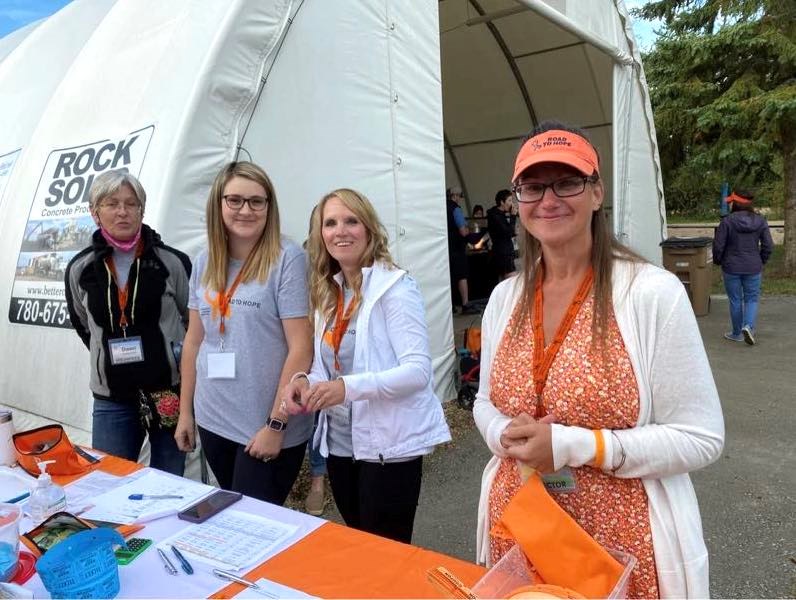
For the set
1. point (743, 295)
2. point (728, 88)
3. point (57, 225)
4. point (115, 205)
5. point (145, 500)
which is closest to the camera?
point (145, 500)

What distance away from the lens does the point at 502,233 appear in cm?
973

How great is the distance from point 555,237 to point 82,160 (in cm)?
382

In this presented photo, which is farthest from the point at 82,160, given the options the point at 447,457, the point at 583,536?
the point at 583,536

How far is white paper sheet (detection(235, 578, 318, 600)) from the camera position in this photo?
1315 millimetres

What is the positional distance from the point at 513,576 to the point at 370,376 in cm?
82

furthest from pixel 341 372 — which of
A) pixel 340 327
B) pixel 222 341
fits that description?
pixel 222 341

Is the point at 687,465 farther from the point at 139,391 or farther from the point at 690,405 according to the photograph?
the point at 139,391

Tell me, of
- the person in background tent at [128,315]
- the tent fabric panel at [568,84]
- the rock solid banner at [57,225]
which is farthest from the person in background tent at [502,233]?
the person in background tent at [128,315]

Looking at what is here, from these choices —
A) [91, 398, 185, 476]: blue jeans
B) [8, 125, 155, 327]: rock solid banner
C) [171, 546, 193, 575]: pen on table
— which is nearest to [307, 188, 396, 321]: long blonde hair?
[171, 546, 193, 575]: pen on table

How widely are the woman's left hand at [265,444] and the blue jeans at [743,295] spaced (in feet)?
21.4

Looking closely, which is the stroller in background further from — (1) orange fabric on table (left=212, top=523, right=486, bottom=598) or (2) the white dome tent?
(1) orange fabric on table (left=212, top=523, right=486, bottom=598)

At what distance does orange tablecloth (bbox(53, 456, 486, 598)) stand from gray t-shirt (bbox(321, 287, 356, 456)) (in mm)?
508

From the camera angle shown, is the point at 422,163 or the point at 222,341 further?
the point at 422,163

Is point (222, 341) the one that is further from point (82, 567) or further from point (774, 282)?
point (774, 282)
